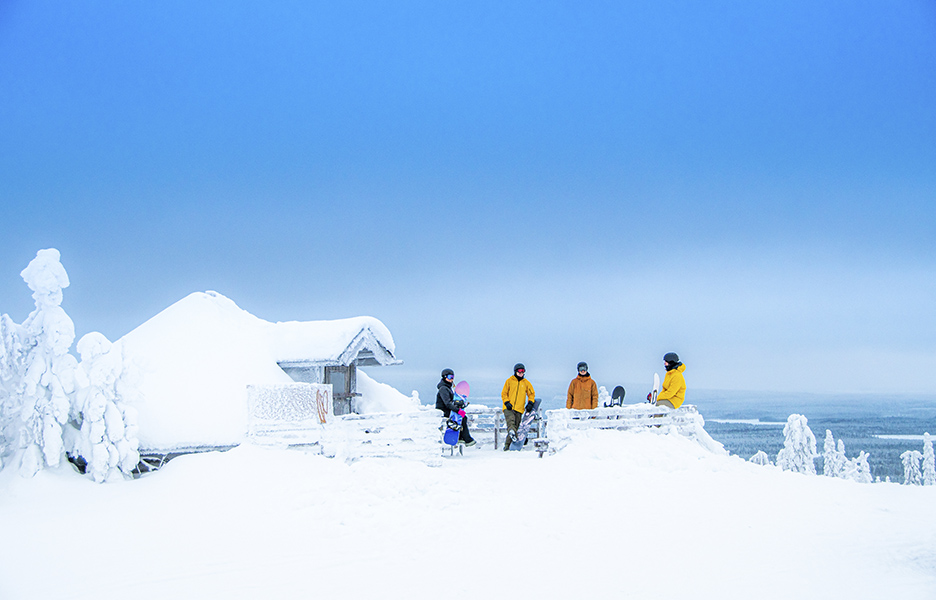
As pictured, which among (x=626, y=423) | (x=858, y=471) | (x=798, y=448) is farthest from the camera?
(x=858, y=471)

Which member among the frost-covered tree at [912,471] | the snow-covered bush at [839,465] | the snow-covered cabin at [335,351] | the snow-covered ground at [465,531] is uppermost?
the snow-covered cabin at [335,351]

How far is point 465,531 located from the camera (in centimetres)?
970

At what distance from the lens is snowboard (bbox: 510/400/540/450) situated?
55.2ft

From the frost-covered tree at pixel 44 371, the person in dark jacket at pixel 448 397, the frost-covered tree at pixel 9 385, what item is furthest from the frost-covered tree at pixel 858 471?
the frost-covered tree at pixel 9 385

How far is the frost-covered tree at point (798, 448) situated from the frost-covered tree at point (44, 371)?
143 feet

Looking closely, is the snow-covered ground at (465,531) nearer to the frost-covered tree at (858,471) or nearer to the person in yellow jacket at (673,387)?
the person in yellow jacket at (673,387)

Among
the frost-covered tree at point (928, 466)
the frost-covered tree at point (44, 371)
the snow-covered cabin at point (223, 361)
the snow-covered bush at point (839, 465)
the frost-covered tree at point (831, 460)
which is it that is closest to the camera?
the frost-covered tree at point (44, 371)

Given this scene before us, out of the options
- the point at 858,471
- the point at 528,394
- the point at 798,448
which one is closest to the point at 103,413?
the point at 528,394

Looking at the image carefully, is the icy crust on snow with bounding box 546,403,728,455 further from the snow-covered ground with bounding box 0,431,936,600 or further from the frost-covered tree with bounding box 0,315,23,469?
the frost-covered tree with bounding box 0,315,23,469

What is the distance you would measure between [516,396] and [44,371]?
397 inches

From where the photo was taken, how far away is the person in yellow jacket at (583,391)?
16.0 metres

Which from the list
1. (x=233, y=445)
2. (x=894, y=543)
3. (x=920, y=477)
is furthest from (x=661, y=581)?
(x=920, y=477)

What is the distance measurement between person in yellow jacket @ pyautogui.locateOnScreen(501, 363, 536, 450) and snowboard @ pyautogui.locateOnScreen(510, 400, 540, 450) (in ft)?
0.78

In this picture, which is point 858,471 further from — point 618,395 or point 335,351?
point 335,351
